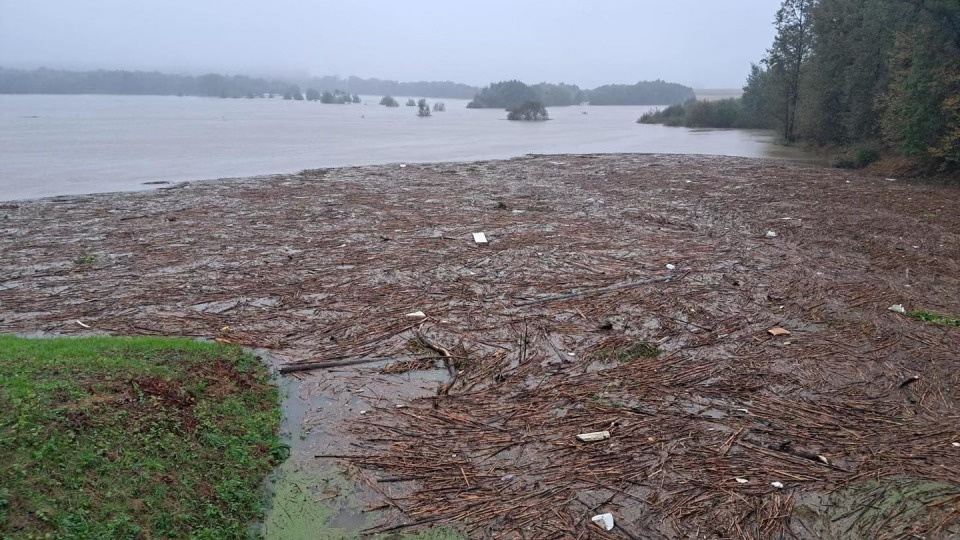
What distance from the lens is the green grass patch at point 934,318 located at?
23.0 ft

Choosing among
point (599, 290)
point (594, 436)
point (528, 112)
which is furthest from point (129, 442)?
point (528, 112)

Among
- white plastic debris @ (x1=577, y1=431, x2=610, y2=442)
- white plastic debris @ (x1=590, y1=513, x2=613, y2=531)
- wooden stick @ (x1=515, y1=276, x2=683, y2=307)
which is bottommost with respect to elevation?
white plastic debris @ (x1=590, y1=513, x2=613, y2=531)

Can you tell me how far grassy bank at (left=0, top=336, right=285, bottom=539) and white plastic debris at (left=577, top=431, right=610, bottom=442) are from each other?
2.25 metres

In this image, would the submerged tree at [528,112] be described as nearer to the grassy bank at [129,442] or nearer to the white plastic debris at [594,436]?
the grassy bank at [129,442]

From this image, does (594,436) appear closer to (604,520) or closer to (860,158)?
(604,520)

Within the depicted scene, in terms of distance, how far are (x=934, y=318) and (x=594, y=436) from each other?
4989 mm

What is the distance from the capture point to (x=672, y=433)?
4797 mm

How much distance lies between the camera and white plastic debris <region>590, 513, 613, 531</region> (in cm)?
379

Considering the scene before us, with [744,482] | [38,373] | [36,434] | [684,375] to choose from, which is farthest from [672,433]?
[38,373]

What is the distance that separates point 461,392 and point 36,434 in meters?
3.05

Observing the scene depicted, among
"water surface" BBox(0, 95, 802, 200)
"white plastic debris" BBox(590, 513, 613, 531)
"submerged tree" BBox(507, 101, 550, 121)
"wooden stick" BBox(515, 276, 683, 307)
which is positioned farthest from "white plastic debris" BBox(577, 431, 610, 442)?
"submerged tree" BBox(507, 101, 550, 121)

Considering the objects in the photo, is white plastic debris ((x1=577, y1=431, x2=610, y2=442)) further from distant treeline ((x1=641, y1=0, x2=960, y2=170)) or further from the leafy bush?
the leafy bush

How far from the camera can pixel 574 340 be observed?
6.63 m

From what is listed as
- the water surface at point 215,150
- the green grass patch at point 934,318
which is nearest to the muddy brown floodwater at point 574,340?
the green grass patch at point 934,318
